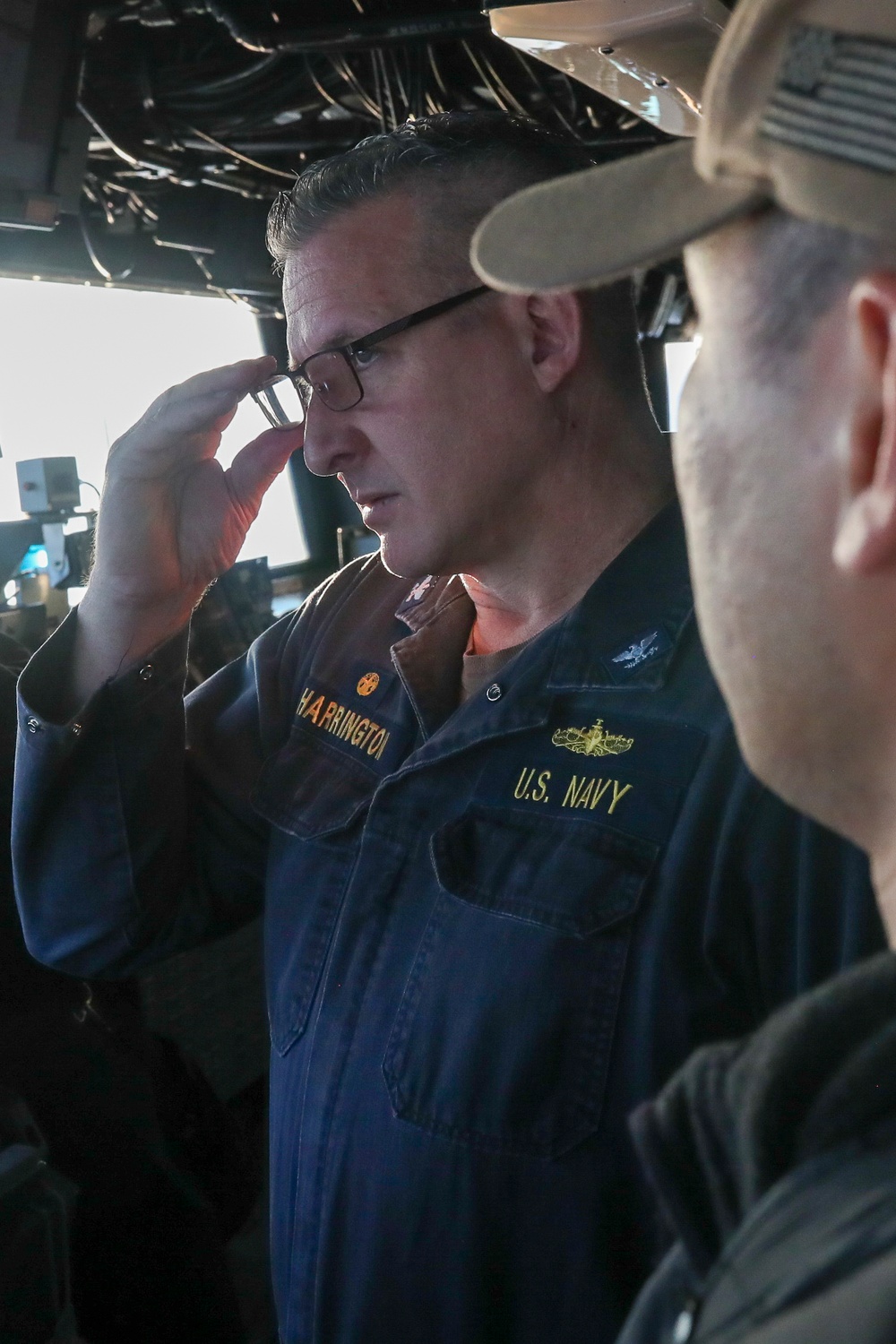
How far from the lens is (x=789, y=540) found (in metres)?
0.46

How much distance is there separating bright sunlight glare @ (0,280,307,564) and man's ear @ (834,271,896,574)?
119 inches

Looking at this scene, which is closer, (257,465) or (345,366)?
(345,366)

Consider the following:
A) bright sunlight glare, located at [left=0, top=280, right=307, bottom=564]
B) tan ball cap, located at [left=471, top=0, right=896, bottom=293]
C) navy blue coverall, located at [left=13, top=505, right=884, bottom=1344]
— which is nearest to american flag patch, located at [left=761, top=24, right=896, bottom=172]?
tan ball cap, located at [left=471, top=0, right=896, bottom=293]

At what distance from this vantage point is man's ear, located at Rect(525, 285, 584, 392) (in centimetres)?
120

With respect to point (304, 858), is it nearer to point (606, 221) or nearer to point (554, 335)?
point (554, 335)

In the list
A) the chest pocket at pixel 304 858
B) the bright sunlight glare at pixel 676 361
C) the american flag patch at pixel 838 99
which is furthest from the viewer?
the bright sunlight glare at pixel 676 361

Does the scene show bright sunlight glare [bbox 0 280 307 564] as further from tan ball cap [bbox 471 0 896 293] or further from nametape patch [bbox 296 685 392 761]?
tan ball cap [bbox 471 0 896 293]

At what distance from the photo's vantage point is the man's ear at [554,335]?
1.20 metres

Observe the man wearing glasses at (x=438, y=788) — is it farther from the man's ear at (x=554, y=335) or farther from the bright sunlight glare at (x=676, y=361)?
the bright sunlight glare at (x=676, y=361)

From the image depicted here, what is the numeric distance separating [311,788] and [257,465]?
468 mm

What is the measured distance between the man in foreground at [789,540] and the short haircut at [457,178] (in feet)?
2.41

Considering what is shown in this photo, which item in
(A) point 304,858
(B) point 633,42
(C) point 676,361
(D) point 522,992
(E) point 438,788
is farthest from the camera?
(C) point 676,361

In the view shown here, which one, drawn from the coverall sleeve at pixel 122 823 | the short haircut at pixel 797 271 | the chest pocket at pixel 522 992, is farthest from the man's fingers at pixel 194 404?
the short haircut at pixel 797 271

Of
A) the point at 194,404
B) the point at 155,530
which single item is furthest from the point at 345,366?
the point at 155,530
